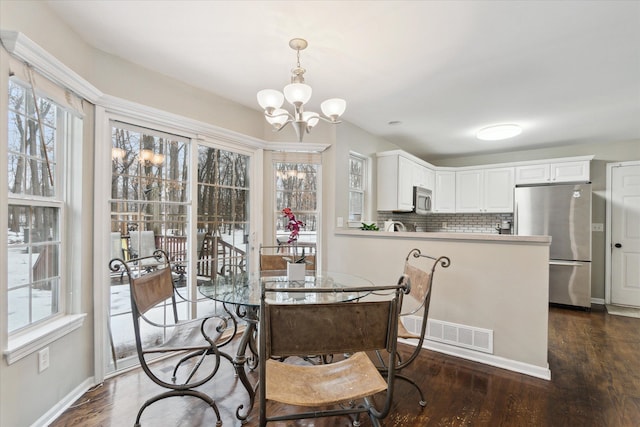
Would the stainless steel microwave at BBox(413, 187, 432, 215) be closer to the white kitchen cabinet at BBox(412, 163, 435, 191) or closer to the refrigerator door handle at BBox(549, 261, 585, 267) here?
the white kitchen cabinet at BBox(412, 163, 435, 191)

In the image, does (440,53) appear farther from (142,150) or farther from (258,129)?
(142,150)

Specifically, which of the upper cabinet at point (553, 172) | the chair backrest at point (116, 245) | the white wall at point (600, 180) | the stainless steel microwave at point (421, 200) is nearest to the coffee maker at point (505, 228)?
the upper cabinet at point (553, 172)

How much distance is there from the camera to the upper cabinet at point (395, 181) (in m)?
4.44

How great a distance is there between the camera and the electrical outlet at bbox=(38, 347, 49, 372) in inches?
71.5

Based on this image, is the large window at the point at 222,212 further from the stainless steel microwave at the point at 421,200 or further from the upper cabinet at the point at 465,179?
the stainless steel microwave at the point at 421,200

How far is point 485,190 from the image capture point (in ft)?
17.8

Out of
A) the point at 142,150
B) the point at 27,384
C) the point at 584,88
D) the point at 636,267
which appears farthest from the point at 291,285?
the point at 636,267

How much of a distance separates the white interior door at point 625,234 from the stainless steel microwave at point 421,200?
2.60m

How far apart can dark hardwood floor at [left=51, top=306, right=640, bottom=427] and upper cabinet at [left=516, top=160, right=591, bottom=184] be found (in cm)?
272

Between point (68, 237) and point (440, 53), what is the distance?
3020 mm

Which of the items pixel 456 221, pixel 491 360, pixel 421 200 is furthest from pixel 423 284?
pixel 456 221

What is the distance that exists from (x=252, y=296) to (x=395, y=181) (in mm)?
3074

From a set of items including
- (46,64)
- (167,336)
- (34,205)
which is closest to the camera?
(46,64)

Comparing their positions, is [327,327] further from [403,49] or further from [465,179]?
[465,179]
